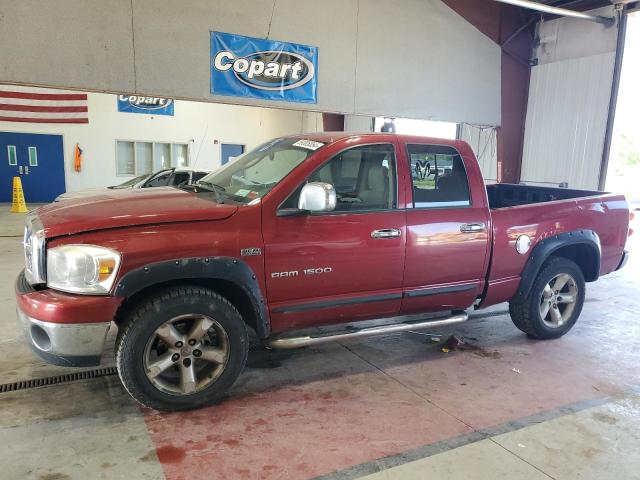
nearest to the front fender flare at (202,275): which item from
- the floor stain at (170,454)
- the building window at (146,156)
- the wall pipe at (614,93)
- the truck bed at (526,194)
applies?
the floor stain at (170,454)

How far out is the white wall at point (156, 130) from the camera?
635 inches

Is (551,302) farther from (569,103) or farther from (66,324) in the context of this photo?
(569,103)

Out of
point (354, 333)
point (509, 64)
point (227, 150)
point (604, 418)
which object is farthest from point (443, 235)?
point (227, 150)

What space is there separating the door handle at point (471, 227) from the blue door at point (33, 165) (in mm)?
15757

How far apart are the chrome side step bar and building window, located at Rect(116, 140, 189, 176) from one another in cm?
1565

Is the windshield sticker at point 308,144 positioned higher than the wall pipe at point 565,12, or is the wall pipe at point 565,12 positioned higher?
the wall pipe at point 565,12

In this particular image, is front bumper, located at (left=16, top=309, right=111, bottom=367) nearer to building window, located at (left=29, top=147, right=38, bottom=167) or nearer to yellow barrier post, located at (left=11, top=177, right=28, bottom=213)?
yellow barrier post, located at (left=11, top=177, right=28, bottom=213)

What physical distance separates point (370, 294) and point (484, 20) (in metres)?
10.2

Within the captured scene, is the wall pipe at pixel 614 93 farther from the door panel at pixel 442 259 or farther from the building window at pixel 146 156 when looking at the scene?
the building window at pixel 146 156

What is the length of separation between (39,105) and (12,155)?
6.24ft

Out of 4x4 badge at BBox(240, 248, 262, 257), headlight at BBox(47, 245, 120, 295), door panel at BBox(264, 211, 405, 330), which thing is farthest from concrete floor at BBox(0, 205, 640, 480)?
4x4 badge at BBox(240, 248, 262, 257)

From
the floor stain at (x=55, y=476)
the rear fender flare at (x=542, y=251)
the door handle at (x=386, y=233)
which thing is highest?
the door handle at (x=386, y=233)

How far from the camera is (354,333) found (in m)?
3.47

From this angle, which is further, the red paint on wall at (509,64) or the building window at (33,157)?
the building window at (33,157)
